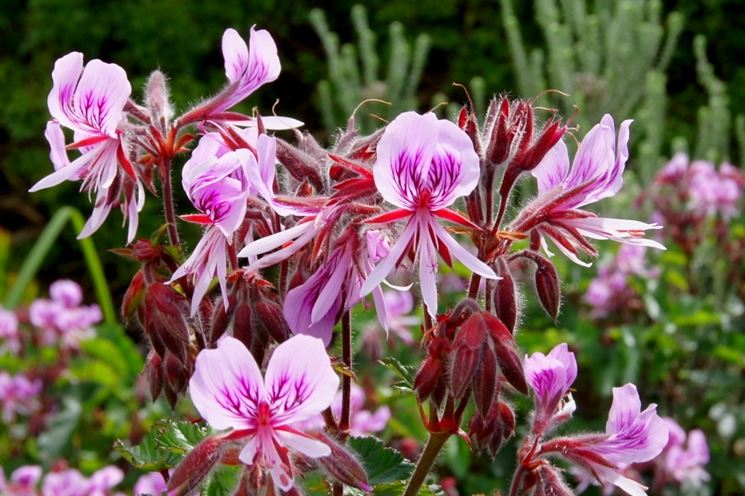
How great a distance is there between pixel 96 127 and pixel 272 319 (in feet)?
0.80

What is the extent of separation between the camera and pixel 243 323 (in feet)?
3.00

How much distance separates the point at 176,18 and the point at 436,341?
16.2 feet

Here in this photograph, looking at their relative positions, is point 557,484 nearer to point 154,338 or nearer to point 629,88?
point 154,338

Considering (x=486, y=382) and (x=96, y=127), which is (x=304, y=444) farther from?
(x=96, y=127)

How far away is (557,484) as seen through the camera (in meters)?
0.94

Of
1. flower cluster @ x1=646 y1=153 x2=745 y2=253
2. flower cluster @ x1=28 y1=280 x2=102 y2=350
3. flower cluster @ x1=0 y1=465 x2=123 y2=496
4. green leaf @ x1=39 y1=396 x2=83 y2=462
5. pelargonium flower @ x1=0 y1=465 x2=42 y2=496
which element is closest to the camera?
flower cluster @ x1=0 y1=465 x2=123 y2=496

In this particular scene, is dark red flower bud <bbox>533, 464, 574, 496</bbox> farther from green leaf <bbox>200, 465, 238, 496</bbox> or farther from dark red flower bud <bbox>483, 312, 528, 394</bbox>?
green leaf <bbox>200, 465, 238, 496</bbox>

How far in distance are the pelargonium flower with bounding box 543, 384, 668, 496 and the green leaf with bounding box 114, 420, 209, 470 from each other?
0.31m

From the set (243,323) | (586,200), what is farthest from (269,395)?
(586,200)

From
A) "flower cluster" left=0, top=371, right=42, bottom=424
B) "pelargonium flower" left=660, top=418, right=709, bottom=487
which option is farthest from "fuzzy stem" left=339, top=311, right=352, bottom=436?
"flower cluster" left=0, top=371, right=42, bottom=424

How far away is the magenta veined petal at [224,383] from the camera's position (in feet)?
2.54

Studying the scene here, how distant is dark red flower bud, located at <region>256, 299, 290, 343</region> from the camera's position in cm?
92

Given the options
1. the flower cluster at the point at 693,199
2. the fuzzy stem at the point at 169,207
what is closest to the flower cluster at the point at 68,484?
the fuzzy stem at the point at 169,207

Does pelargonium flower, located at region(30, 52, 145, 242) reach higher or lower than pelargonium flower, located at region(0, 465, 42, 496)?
higher
